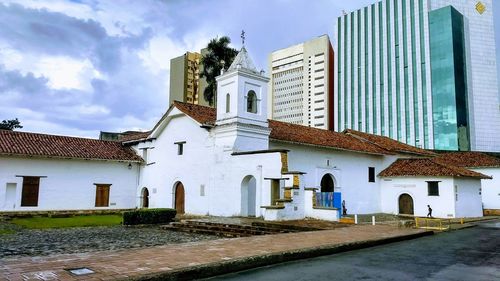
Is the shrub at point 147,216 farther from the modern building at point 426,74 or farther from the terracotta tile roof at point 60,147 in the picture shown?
the modern building at point 426,74

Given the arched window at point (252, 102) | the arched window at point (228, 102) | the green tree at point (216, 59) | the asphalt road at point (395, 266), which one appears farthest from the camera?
the green tree at point (216, 59)

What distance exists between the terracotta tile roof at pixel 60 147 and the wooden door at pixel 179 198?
4.34 metres

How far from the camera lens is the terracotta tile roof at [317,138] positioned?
23.3 meters

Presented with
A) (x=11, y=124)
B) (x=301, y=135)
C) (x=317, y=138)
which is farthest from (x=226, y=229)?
(x=11, y=124)

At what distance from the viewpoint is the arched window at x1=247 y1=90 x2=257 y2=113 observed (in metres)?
21.5

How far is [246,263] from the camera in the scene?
812 cm

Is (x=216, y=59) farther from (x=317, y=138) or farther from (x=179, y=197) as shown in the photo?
(x=179, y=197)

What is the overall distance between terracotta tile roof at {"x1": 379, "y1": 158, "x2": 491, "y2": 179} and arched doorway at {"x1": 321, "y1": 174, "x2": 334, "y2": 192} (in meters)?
4.93

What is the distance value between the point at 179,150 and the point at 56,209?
7565 millimetres

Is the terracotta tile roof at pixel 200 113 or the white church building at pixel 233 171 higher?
the terracotta tile roof at pixel 200 113

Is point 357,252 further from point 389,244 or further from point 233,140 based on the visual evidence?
point 233,140

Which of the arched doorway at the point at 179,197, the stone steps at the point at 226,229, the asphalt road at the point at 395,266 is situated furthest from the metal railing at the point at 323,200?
the arched doorway at the point at 179,197

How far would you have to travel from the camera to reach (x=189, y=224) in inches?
635

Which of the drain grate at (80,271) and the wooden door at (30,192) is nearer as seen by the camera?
the drain grate at (80,271)
